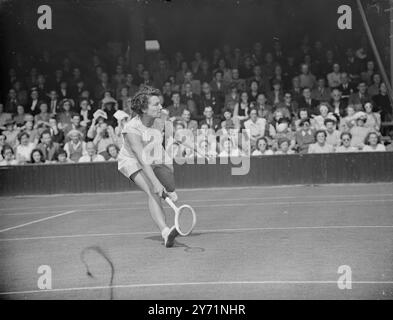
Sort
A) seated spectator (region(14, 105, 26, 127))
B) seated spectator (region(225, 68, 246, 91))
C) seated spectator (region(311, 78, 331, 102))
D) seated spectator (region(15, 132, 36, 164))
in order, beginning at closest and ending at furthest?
seated spectator (region(15, 132, 36, 164)) < seated spectator (region(311, 78, 331, 102)) < seated spectator (region(225, 68, 246, 91)) < seated spectator (region(14, 105, 26, 127))

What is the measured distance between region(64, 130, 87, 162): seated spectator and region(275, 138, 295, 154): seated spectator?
4283 millimetres

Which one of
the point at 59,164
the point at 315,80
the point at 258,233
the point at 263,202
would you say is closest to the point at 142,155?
the point at 258,233

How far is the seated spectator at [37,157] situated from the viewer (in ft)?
51.5

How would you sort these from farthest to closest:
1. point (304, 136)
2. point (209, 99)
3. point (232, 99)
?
point (209, 99), point (232, 99), point (304, 136)

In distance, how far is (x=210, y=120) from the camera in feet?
51.9

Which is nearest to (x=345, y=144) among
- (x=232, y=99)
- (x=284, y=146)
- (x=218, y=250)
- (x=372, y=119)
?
(x=372, y=119)

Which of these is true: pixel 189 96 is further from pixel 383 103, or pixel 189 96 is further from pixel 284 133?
pixel 383 103

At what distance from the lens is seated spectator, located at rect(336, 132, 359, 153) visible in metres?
15.0

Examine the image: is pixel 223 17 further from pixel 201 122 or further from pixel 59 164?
pixel 59 164

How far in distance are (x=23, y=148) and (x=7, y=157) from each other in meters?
0.43

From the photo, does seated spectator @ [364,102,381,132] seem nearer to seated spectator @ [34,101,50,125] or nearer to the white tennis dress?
seated spectator @ [34,101,50,125]

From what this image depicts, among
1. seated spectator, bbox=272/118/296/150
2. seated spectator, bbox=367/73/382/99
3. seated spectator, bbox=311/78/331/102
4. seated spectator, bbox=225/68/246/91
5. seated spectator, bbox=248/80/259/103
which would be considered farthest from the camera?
seated spectator, bbox=225/68/246/91

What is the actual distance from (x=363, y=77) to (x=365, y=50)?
3.07ft

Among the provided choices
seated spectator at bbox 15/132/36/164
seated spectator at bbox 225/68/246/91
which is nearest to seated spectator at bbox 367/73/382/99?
seated spectator at bbox 225/68/246/91
